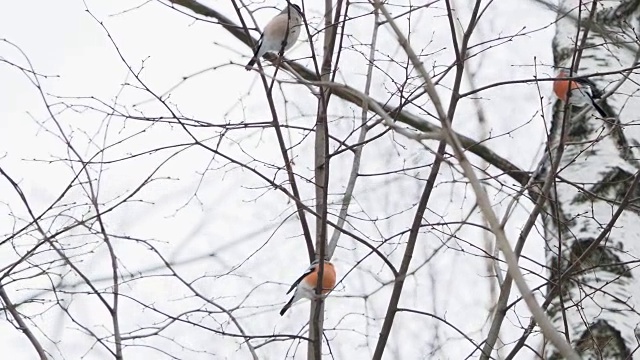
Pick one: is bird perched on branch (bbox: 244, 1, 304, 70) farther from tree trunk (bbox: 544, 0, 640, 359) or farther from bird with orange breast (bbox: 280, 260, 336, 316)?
tree trunk (bbox: 544, 0, 640, 359)

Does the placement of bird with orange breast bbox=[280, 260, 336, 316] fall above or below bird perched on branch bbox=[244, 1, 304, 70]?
below

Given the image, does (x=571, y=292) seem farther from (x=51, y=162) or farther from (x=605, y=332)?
(x=51, y=162)

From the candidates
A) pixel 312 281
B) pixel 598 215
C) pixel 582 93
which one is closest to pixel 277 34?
pixel 312 281

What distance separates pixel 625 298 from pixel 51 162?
5.81 feet

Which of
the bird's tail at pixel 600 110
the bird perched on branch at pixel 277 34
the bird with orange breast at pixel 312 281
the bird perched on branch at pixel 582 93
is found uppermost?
the bird perched on branch at pixel 277 34

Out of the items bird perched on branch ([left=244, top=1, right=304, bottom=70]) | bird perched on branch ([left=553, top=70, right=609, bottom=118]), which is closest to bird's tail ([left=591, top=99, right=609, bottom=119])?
bird perched on branch ([left=553, top=70, right=609, bottom=118])

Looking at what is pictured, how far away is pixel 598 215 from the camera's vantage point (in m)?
3.04

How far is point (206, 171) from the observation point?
2.80 metres

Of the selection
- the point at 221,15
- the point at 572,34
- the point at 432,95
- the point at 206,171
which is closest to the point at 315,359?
the point at 206,171

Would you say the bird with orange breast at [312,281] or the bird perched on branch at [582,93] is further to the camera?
the bird perched on branch at [582,93]

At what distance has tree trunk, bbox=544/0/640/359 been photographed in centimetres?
264

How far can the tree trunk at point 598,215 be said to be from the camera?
2.64 m

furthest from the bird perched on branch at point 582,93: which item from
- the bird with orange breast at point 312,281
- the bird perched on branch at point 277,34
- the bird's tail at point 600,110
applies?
the bird with orange breast at point 312,281

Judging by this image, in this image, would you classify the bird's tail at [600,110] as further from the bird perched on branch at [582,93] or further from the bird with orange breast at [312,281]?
the bird with orange breast at [312,281]
